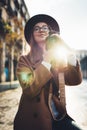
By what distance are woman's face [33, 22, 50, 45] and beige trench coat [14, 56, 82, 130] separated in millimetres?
341

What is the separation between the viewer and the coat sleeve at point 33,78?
6.78 feet

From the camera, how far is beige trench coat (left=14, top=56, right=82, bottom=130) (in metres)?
2.04

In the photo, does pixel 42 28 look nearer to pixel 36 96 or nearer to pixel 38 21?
pixel 38 21

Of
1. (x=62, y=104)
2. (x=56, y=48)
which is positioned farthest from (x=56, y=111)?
(x=56, y=48)

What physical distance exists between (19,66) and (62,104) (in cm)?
59

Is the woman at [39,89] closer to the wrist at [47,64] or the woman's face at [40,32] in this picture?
the wrist at [47,64]

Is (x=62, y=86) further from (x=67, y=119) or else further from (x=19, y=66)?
(x=19, y=66)

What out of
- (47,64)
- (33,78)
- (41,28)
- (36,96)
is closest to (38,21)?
(41,28)

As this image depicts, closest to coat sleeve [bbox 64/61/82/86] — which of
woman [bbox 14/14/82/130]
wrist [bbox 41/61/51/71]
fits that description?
woman [bbox 14/14/82/130]

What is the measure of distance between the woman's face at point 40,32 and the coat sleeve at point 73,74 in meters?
0.48

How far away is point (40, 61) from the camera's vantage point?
2.30m

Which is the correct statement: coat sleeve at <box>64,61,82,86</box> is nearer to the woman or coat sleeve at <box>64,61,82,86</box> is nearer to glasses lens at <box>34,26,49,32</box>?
the woman

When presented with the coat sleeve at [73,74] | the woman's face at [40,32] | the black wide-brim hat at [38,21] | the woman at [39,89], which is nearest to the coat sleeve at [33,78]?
the woman at [39,89]

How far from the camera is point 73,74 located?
2.14 metres
